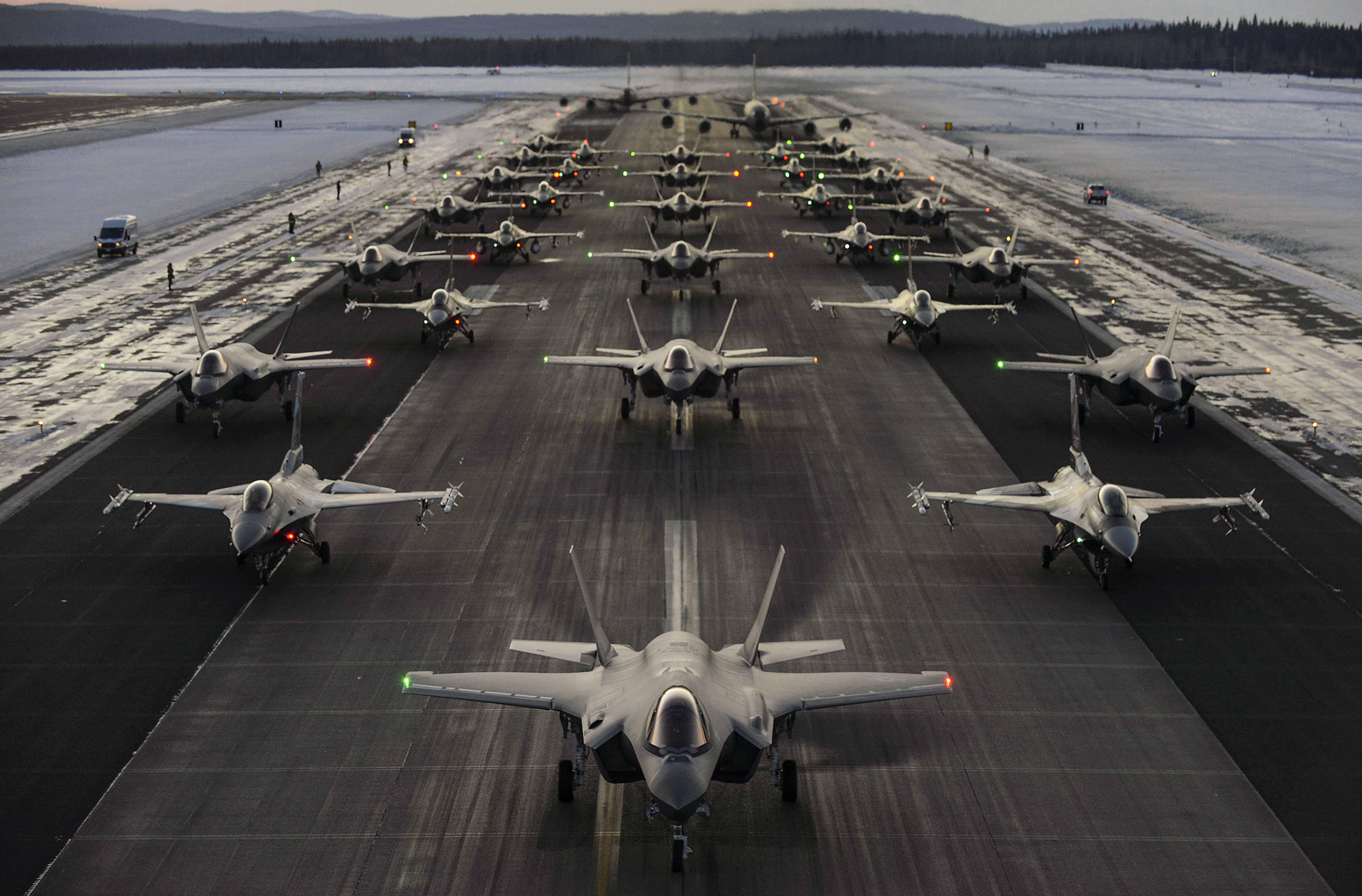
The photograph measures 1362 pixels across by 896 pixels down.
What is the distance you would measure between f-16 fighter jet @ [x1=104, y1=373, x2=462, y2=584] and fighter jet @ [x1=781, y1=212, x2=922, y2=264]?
39037mm

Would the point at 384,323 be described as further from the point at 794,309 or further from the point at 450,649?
the point at 450,649

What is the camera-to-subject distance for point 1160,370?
37719mm

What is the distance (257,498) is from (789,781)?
50.2 feet

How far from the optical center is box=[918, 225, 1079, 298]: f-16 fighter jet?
5753 centimetres

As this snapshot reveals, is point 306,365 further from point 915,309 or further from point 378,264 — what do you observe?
point 915,309

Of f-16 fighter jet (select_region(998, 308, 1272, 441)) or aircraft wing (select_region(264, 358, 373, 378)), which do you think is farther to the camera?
aircraft wing (select_region(264, 358, 373, 378))

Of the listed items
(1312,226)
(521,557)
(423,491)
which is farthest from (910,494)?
(1312,226)

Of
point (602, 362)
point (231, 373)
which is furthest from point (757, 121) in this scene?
point (231, 373)

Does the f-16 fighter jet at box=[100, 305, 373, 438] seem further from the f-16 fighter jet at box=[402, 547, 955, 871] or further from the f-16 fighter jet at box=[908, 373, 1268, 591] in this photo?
the f-16 fighter jet at box=[908, 373, 1268, 591]

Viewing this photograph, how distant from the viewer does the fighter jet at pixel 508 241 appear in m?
67.6

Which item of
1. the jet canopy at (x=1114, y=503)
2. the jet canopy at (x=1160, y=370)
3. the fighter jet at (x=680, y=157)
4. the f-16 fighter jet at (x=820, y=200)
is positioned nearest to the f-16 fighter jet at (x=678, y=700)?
the jet canopy at (x=1114, y=503)

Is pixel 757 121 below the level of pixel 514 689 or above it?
above

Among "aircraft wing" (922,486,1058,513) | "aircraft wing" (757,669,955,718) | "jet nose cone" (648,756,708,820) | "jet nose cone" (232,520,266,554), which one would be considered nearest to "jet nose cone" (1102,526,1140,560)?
"aircraft wing" (922,486,1058,513)

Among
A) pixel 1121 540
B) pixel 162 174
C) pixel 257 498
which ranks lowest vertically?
pixel 1121 540
